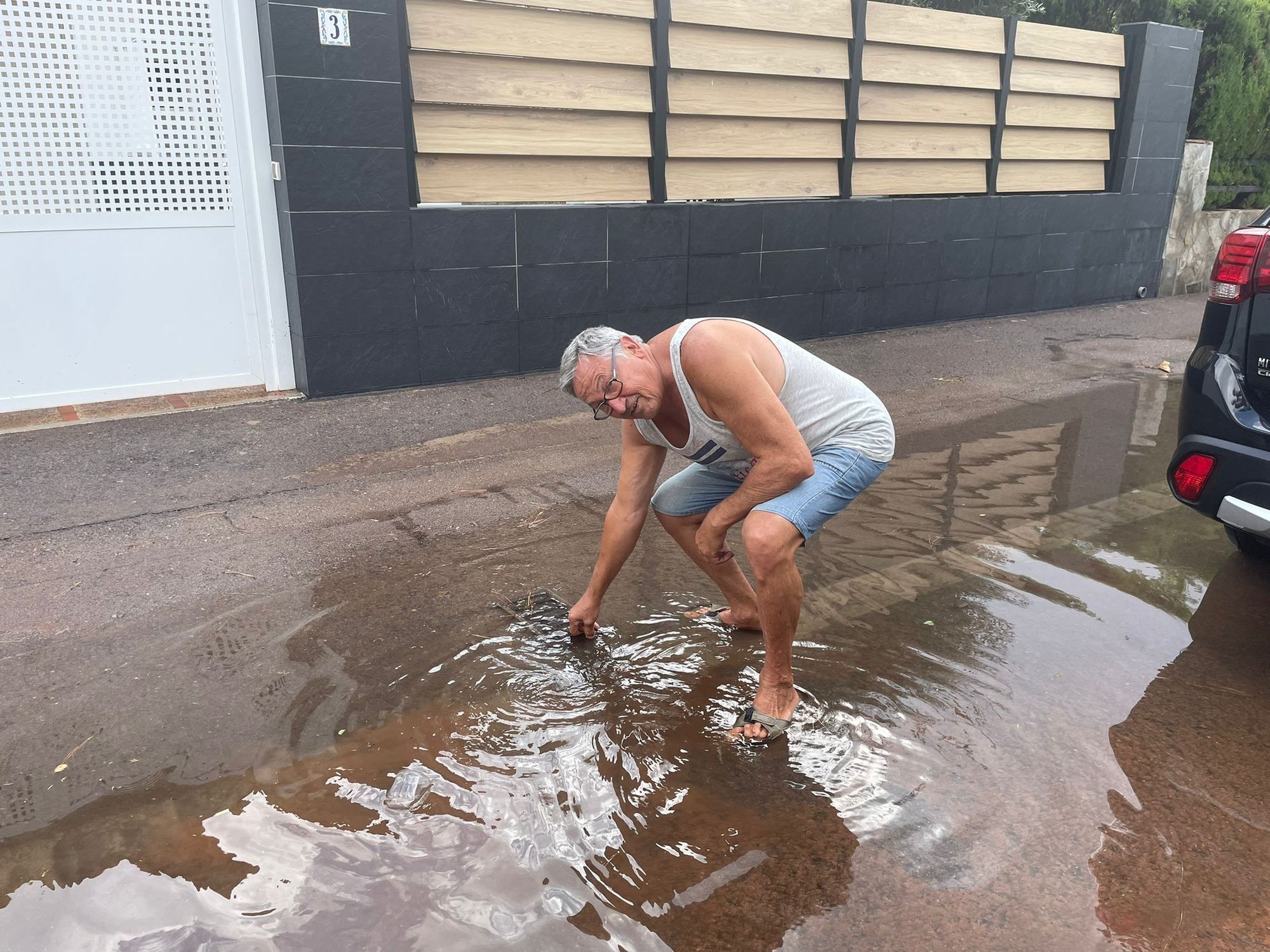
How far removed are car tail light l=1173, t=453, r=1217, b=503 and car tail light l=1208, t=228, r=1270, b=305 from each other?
574 millimetres

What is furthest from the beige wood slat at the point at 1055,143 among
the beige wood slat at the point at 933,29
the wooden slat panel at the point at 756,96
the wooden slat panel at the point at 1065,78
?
the wooden slat panel at the point at 756,96

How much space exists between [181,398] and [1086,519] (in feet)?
17.3

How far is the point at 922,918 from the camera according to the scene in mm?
2234

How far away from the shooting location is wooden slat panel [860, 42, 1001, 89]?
8430 mm

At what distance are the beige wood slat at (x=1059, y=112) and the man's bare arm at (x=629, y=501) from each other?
25.8 ft

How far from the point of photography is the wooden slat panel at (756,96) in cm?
741

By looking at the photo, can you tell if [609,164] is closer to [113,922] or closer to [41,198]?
[41,198]

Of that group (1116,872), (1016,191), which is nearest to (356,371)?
(1116,872)

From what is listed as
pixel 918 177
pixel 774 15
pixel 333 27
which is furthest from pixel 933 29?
pixel 333 27

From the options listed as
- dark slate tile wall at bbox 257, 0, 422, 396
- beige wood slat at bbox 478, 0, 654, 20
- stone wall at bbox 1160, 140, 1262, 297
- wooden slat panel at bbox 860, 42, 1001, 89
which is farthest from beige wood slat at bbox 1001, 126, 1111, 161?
dark slate tile wall at bbox 257, 0, 422, 396

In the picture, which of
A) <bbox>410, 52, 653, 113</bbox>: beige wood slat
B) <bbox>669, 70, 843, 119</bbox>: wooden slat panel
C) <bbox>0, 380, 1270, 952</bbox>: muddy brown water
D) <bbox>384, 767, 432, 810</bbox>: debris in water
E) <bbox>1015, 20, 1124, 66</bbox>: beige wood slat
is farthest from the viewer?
<bbox>1015, 20, 1124, 66</bbox>: beige wood slat

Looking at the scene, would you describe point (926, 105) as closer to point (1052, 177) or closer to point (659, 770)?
point (1052, 177)

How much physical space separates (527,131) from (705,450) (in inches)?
173

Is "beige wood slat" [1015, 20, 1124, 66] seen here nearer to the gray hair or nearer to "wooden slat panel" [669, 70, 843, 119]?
"wooden slat panel" [669, 70, 843, 119]
